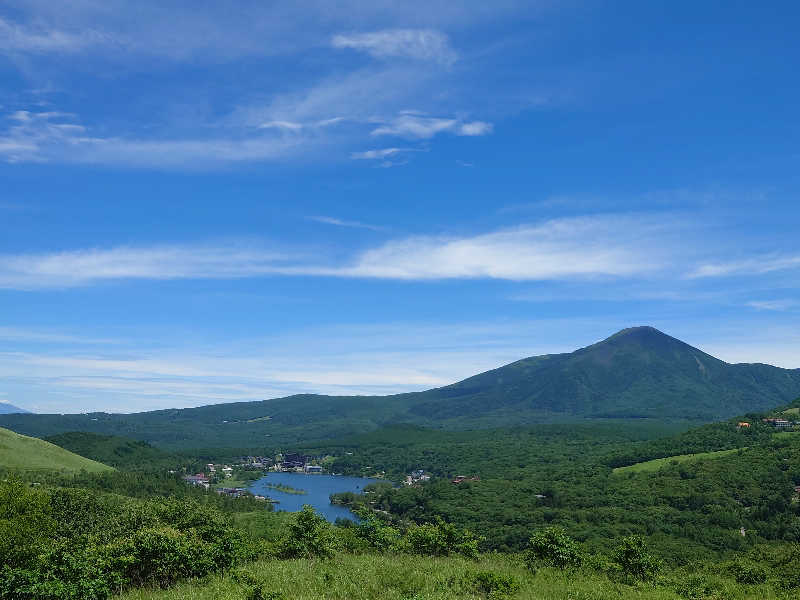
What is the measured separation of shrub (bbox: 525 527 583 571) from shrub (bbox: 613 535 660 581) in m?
2.15

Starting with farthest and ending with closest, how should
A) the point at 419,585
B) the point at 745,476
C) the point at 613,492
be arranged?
the point at 613,492 < the point at 745,476 < the point at 419,585

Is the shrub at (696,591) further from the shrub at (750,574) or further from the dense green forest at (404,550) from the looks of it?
the shrub at (750,574)

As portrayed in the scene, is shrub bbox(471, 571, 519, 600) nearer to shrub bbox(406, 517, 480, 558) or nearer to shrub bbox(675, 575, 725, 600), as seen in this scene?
shrub bbox(675, 575, 725, 600)

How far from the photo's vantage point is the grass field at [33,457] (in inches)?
4809

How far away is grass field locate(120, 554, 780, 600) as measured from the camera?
1698 cm

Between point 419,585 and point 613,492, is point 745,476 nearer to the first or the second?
point 613,492

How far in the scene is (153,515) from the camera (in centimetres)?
4222

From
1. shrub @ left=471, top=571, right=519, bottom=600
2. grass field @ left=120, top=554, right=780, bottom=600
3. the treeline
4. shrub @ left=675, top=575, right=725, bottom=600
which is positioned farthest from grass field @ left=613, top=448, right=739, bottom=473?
shrub @ left=471, top=571, right=519, bottom=600

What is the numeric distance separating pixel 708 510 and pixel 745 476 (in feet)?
80.1

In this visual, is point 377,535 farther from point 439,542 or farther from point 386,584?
point 386,584

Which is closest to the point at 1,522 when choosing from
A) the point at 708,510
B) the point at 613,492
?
the point at 708,510

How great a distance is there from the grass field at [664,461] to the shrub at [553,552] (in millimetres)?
134112

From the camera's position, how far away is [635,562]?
27156 millimetres

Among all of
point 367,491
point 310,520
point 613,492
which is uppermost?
point 310,520
